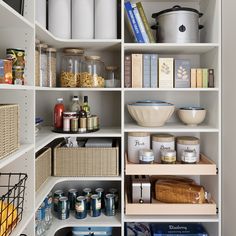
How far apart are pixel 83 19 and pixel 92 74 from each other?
0.35m

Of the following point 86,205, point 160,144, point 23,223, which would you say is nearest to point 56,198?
point 86,205

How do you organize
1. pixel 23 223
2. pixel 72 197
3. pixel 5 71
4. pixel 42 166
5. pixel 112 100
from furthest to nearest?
1. pixel 112 100
2. pixel 72 197
3. pixel 42 166
4. pixel 23 223
5. pixel 5 71

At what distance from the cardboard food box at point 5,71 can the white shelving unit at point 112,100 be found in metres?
0.05

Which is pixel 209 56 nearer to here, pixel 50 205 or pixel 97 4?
pixel 97 4

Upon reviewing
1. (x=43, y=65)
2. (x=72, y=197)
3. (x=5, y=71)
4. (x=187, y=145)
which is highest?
(x=43, y=65)

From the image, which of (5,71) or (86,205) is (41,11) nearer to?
(5,71)

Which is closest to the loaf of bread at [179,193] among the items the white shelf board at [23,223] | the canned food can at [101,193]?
the canned food can at [101,193]

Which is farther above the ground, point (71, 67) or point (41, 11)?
point (41, 11)

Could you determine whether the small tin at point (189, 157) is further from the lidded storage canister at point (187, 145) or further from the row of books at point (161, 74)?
the row of books at point (161, 74)

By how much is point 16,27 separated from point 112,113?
3.33 feet

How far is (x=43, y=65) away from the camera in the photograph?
164 cm

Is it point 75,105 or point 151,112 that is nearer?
point 151,112

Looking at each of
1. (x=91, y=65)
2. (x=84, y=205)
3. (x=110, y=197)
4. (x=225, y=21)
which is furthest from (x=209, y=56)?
(x=84, y=205)

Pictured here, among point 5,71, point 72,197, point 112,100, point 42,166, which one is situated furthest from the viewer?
point 112,100
